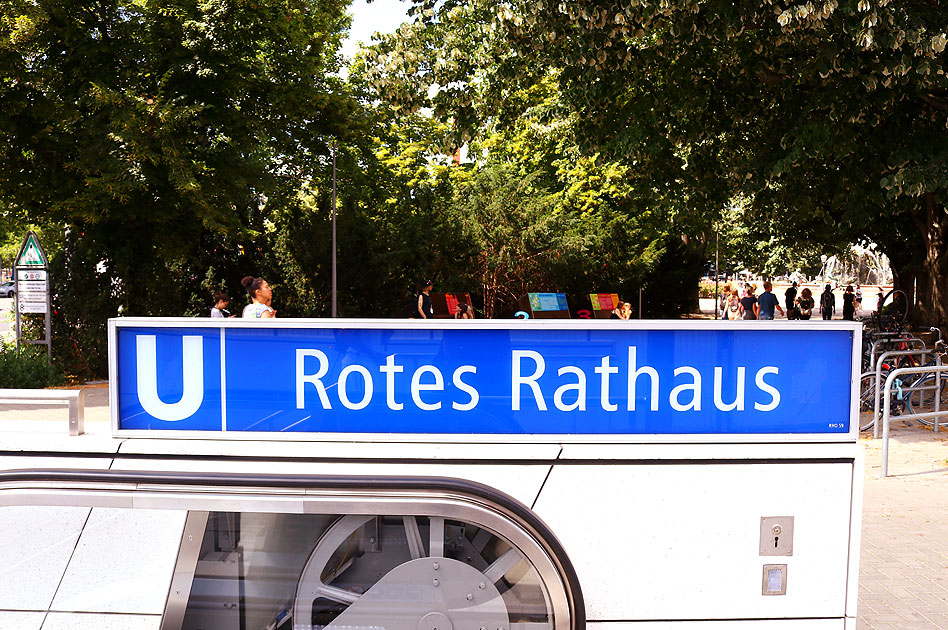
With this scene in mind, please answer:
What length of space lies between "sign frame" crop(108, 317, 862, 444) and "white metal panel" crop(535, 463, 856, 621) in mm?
99

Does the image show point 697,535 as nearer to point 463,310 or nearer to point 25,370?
point 25,370

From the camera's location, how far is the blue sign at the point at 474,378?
2615 millimetres

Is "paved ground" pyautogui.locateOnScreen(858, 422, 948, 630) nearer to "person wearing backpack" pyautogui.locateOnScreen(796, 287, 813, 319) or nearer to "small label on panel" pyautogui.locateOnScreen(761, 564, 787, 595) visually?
"small label on panel" pyautogui.locateOnScreen(761, 564, 787, 595)

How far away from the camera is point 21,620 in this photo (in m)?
2.82

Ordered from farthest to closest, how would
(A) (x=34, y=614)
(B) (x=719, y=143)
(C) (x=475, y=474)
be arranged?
(B) (x=719, y=143), (A) (x=34, y=614), (C) (x=475, y=474)

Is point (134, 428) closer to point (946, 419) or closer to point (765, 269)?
point (946, 419)

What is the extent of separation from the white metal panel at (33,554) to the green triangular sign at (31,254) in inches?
541

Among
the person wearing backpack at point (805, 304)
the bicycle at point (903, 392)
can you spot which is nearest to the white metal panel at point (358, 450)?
the bicycle at point (903, 392)

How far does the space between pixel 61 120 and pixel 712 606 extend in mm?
15616

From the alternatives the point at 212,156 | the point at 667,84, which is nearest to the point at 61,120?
the point at 212,156

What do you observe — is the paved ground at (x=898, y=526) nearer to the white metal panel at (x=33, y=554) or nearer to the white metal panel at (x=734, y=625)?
the white metal panel at (x=33, y=554)

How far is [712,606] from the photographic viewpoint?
2711 millimetres

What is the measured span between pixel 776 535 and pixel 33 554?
266 centimetres

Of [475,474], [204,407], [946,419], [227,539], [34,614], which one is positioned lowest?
[946,419]
